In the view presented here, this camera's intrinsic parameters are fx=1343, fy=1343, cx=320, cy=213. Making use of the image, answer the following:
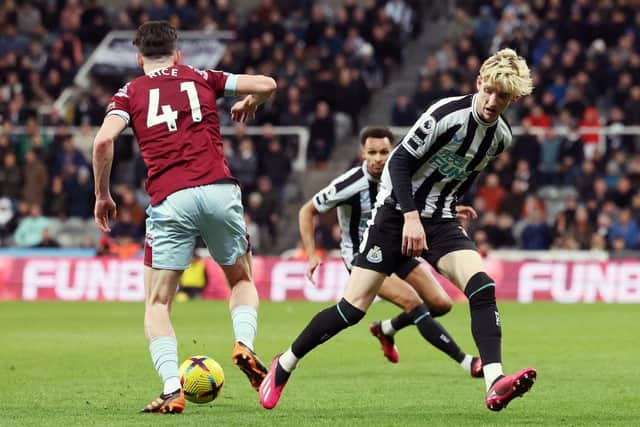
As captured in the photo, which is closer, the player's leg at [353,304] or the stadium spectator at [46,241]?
the player's leg at [353,304]

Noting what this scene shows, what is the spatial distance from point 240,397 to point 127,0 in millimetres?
25245

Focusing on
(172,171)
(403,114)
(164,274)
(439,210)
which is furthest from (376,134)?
(403,114)

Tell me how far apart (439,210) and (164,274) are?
1788 mm

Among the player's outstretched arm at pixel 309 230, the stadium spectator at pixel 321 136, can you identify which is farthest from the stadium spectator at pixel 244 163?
the player's outstretched arm at pixel 309 230

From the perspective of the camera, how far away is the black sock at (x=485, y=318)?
774 cm

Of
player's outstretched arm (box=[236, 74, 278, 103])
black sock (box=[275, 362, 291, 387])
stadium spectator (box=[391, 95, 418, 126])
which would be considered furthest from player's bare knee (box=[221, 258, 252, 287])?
stadium spectator (box=[391, 95, 418, 126])

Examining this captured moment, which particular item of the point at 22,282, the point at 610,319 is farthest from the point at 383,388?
the point at 22,282

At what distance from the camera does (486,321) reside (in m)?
7.82

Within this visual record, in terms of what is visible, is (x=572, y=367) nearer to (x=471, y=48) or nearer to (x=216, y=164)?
(x=216, y=164)

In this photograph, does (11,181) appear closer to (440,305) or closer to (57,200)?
(57,200)

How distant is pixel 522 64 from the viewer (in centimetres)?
786

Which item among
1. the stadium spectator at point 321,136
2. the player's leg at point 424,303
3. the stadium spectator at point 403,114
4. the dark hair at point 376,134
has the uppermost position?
the dark hair at point 376,134

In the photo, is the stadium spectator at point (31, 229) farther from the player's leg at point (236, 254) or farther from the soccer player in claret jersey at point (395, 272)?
the player's leg at point (236, 254)

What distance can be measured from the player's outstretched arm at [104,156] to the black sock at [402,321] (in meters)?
3.67
